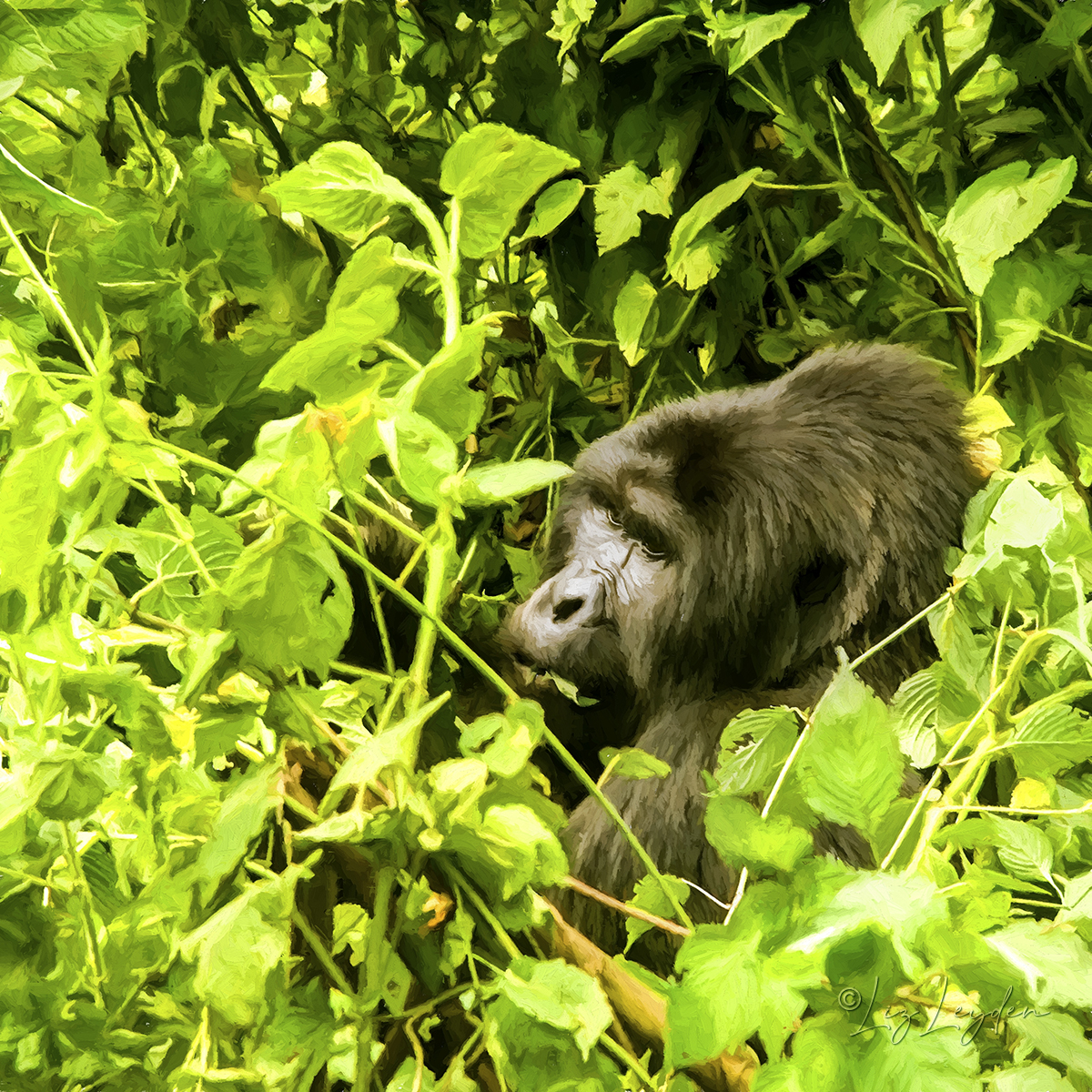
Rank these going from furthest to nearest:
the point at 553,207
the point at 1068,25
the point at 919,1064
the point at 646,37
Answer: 1. the point at 646,37
2. the point at 1068,25
3. the point at 553,207
4. the point at 919,1064

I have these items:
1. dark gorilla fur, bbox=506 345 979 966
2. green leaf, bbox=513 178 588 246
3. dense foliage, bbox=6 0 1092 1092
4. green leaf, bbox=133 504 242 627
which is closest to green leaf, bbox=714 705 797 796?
dense foliage, bbox=6 0 1092 1092

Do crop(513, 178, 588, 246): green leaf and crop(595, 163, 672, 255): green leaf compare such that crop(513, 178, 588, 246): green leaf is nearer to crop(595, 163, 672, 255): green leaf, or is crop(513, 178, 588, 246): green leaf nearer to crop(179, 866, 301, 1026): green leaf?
crop(595, 163, 672, 255): green leaf

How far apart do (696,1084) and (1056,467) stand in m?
0.66

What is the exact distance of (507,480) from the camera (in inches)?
16.2

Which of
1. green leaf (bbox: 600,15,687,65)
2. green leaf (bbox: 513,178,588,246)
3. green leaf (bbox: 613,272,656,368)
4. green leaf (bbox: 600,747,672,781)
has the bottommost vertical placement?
green leaf (bbox: 600,747,672,781)

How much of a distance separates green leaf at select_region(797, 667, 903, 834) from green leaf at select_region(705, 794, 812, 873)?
0.02m

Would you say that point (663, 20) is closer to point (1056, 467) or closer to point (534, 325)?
point (534, 325)

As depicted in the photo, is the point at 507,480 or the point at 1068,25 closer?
the point at 507,480

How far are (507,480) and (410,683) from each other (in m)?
0.12

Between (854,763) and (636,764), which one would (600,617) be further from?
(854,763)

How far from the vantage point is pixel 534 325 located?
1.14 m

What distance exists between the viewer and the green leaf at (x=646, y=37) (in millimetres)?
891

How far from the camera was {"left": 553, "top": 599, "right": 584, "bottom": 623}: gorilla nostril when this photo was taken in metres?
1.10

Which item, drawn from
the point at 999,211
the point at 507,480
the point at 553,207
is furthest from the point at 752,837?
the point at 999,211
